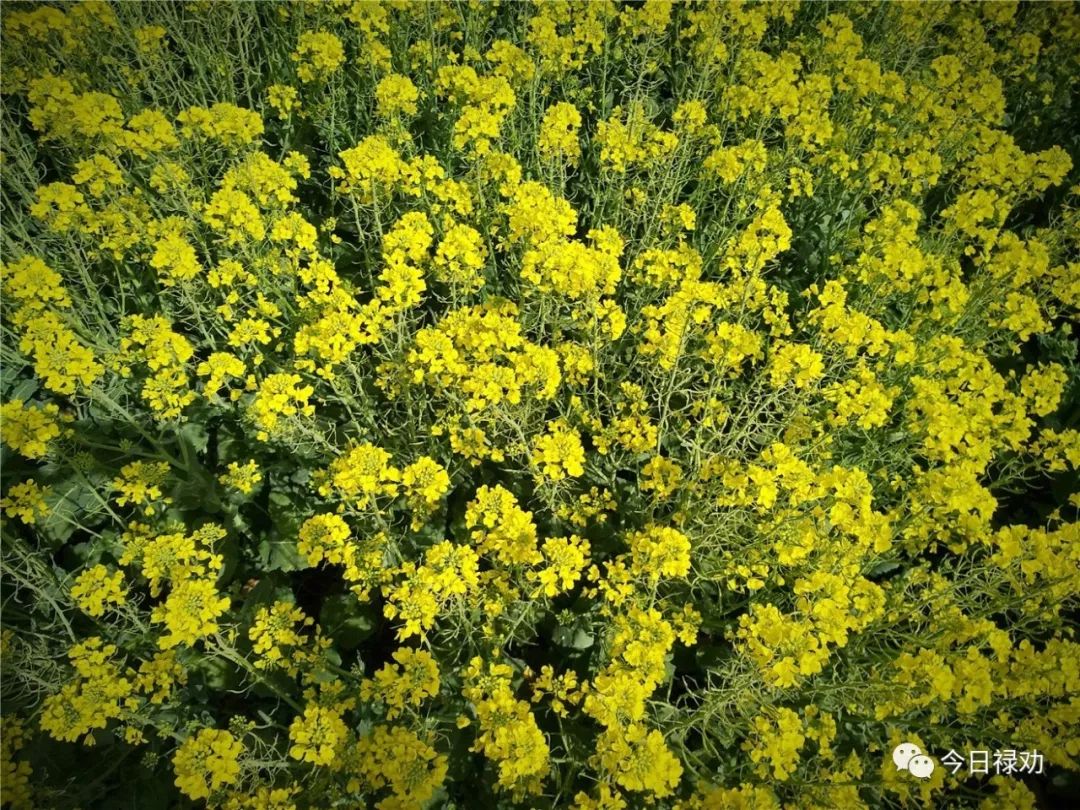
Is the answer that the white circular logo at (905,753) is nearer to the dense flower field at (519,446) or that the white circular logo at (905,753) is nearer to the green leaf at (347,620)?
the dense flower field at (519,446)

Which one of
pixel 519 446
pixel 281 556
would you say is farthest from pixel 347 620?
pixel 519 446

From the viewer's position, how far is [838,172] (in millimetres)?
4516

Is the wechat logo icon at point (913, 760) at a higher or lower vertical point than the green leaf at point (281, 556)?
higher

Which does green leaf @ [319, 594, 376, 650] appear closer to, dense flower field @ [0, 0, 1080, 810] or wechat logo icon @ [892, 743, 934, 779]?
dense flower field @ [0, 0, 1080, 810]

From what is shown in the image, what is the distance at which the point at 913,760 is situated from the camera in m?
2.69

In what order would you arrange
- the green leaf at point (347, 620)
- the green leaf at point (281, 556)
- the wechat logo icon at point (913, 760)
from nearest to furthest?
the wechat logo icon at point (913, 760) → the green leaf at point (347, 620) → the green leaf at point (281, 556)

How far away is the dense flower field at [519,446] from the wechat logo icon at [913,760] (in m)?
0.09

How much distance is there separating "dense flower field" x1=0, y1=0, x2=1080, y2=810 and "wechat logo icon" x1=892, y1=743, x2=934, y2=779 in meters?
0.09

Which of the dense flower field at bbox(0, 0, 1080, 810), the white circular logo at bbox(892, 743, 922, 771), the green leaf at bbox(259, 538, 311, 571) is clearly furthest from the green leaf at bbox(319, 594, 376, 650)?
the white circular logo at bbox(892, 743, 922, 771)

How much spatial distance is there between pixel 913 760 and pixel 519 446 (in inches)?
78.3

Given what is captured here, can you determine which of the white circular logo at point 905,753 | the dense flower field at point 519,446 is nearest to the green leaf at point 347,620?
the dense flower field at point 519,446

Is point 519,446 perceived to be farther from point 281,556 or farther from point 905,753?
point 905,753

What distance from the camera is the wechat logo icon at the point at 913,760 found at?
2.66 m

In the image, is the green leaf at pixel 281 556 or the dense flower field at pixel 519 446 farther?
the green leaf at pixel 281 556
